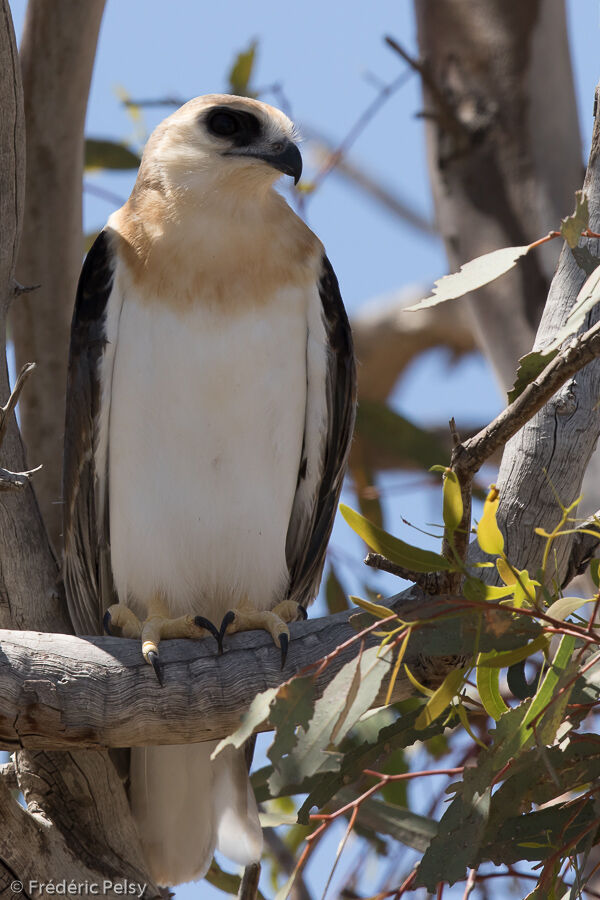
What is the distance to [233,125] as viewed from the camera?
3.45 m

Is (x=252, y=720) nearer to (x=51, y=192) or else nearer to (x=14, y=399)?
(x=14, y=399)

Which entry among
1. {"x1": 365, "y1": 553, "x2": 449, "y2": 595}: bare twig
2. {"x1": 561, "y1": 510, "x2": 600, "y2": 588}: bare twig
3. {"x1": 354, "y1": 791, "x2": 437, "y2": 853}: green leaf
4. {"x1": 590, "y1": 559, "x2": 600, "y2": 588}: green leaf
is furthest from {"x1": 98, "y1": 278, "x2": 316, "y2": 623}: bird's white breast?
{"x1": 590, "y1": 559, "x2": 600, "y2": 588}: green leaf

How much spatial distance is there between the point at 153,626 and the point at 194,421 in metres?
0.59

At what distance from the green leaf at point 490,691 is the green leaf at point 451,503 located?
0.35m

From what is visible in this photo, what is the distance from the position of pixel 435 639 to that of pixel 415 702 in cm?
170

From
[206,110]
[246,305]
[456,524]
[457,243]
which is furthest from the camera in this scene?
[457,243]

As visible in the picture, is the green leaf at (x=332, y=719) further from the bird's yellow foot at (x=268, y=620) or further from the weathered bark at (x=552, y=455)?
the weathered bark at (x=552, y=455)

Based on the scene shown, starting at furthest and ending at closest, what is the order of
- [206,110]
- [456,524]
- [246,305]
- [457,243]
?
[457,243] < [206,110] < [246,305] < [456,524]

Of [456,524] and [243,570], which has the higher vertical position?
[456,524]

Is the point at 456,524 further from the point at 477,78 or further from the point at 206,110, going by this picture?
the point at 477,78

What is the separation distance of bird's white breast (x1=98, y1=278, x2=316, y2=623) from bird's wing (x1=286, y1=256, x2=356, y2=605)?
11 cm

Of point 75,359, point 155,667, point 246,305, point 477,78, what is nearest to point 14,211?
point 75,359

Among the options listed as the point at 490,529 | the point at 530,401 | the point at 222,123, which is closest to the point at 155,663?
the point at 490,529

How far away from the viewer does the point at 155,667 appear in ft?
8.16
